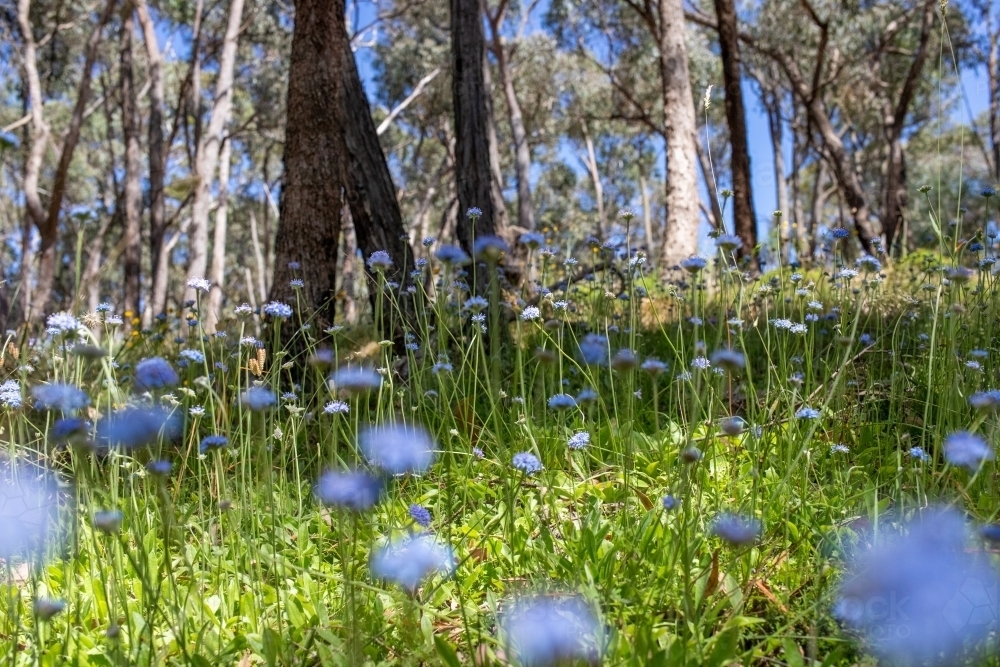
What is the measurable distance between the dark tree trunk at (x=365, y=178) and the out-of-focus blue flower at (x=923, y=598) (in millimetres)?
3102

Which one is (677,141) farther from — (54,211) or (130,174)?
(130,174)

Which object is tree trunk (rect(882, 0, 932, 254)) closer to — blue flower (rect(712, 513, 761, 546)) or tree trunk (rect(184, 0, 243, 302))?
tree trunk (rect(184, 0, 243, 302))

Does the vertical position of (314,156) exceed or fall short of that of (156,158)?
it falls short

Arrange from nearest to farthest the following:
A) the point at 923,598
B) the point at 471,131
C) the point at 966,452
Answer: the point at 923,598
the point at 966,452
the point at 471,131

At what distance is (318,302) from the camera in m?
3.90

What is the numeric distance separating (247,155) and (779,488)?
2698 cm

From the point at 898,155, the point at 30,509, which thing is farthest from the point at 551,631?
the point at 898,155

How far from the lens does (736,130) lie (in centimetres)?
871

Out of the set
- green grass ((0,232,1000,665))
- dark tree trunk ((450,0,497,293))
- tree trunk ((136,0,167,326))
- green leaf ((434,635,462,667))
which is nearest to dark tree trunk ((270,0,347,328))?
dark tree trunk ((450,0,497,293))

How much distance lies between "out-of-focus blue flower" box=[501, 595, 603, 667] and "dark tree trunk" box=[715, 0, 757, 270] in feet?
25.6

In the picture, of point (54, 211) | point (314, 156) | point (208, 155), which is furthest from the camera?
point (208, 155)

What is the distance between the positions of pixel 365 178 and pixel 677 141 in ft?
16.8

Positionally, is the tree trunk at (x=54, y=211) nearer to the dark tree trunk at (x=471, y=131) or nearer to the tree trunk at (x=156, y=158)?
the tree trunk at (x=156, y=158)

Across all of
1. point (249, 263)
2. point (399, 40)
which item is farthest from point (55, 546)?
point (249, 263)
